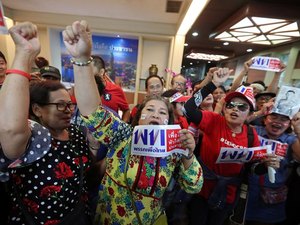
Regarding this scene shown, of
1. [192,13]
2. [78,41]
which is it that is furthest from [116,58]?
[78,41]

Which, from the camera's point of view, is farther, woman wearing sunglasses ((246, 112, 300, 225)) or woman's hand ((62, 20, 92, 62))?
woman wearing sunglasses ((246, 112, 300, 225))

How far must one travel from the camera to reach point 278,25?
4598 mm

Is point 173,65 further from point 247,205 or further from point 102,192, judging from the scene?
point 102,192

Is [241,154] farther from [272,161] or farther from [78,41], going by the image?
[78,41]

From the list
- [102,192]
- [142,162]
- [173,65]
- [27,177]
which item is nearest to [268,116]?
[142,162]

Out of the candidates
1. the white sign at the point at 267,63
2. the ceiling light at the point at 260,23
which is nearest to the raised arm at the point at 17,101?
the white sign at the point at 267,63

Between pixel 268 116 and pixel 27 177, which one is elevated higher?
pixel 268 116

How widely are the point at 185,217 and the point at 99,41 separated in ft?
19.5

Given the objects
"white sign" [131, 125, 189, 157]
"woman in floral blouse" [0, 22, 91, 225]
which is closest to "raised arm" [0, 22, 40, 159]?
"woman in floral blouse" [0, 22, 91, 225]

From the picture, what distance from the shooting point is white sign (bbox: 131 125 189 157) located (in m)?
0.99

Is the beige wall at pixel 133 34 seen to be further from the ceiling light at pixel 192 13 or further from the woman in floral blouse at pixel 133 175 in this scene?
the woman in floral blouse at pixel 133 175

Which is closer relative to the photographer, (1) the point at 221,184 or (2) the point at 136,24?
(1) the point at 221,184

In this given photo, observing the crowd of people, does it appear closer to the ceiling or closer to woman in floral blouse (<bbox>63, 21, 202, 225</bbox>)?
woman in floral blouse (<bbox>63, 21, 202, 225</bbox>)

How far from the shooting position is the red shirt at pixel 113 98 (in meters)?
2.52
